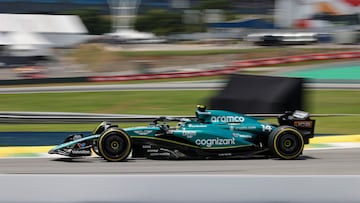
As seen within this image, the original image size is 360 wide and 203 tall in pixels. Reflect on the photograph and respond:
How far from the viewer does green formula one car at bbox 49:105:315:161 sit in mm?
9055

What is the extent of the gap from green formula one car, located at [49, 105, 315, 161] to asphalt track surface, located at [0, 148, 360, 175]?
12 centimetres

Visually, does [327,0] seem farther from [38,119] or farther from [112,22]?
[38,119]

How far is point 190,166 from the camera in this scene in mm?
8727

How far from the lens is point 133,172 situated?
26.9 feet

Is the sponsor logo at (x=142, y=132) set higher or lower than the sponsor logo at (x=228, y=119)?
lower

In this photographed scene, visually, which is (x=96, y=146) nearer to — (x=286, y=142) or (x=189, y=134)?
(x=189, y=134)

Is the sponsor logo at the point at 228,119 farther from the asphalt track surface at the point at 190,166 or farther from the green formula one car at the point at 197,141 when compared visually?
the asphalt track surface at the point at 190,166

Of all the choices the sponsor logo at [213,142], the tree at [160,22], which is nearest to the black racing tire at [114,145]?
the sponsor logo at [213,142]

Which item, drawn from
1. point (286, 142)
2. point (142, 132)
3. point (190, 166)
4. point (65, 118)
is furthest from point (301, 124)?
point (65, 118)

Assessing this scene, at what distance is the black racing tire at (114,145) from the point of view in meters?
8.99

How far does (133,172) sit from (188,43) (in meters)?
38.7

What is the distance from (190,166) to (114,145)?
1074mm

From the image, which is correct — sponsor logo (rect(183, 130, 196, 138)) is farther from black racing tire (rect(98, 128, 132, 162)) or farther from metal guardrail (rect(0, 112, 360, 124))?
metal guardrail (rect(0, 112, 360, 124))

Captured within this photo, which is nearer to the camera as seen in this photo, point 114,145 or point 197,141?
point 114,145
